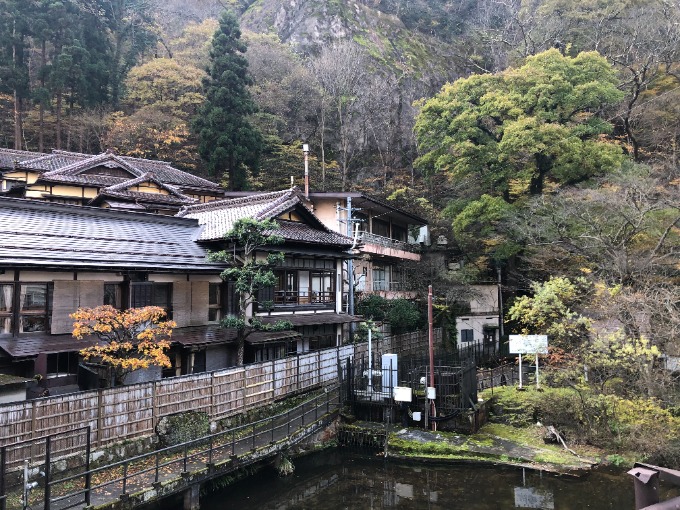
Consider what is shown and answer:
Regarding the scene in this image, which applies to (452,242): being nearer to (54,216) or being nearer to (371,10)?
(54,216)

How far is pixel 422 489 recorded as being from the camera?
13.6 metres

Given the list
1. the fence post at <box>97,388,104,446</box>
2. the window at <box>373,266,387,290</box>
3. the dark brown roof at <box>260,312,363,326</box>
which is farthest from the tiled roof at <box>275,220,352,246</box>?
the fence post at <box>97,388,104,446</box>

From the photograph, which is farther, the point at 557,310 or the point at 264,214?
the point at 264,214

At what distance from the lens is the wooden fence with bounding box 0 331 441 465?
10.8 metres

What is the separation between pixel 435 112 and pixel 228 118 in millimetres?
16380

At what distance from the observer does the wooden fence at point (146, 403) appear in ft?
35.3

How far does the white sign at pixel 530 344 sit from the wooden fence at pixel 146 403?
26.7 feet

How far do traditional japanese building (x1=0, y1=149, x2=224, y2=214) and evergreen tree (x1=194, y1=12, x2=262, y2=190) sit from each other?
5633 millimetres

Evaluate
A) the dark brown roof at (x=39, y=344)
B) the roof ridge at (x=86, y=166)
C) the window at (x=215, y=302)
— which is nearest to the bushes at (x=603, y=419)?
the window at (x=215, y=302)

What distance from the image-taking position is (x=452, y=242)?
38500mm

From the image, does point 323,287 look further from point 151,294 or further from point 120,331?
point 120,331

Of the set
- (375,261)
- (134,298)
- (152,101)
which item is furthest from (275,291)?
(152,101)

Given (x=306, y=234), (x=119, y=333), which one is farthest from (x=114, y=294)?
(x=306, y=234)

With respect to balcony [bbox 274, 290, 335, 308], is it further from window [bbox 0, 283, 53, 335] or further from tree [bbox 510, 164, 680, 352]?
tree [bbox 510, 164, 680, 352]
